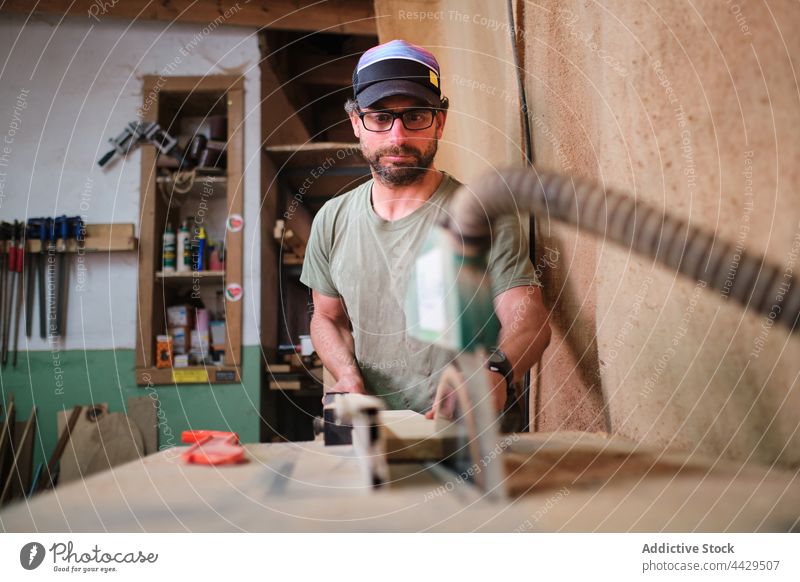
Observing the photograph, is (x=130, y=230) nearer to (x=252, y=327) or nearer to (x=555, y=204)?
(x=252, y=327)

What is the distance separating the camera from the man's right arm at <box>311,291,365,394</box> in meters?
0.64

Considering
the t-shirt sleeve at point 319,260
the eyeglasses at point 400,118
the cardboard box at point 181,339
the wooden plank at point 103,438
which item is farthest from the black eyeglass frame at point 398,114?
the wooden plank at point 103,438

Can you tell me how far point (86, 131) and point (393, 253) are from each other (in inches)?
14.8

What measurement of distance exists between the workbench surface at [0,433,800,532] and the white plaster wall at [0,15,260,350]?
31 centimetres

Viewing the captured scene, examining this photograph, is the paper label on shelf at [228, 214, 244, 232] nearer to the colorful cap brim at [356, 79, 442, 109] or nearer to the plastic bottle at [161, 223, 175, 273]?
the plastic bottle at [161, 223, 175, 273]

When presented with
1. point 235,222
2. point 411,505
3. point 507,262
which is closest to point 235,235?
point 235,222

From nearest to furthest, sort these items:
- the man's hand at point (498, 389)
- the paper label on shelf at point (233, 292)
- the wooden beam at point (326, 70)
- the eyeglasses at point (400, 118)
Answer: the man's hand at point (498, 389)
the eyeglasses at point (400, 118)
the paper label on shelf at point (233, 292)
the wooden beam at point (326, 70)

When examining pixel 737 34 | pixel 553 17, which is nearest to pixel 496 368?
pixel 737 34

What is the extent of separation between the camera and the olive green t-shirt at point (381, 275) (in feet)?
1.92

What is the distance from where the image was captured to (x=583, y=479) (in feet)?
1.08

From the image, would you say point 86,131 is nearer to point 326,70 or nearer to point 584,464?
point 326,70

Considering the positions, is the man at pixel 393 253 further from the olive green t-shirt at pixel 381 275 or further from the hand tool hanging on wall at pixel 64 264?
the hand tool hanging on wall at pixel 64 264

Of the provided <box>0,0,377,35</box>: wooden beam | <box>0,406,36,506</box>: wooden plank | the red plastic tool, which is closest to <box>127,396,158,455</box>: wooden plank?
<box>0,406,36,506</box>: wooden plank

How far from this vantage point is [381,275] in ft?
1.95
